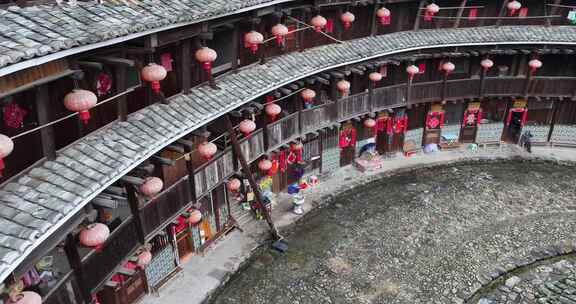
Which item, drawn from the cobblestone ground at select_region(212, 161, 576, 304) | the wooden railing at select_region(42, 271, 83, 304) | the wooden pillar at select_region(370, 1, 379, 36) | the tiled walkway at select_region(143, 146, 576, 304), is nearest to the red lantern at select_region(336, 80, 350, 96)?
the wooden pillar at select_region(370, 1, 379, 36)

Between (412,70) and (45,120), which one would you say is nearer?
(45,120)

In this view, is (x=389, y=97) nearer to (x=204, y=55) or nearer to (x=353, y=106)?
(x=353, y=106)

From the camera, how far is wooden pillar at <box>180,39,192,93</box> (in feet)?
59.8

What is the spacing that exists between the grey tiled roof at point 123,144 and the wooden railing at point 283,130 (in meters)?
2.84

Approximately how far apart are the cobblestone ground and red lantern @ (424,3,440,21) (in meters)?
9.56

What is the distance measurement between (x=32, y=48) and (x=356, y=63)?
1964cm

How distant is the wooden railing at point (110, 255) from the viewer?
1497cm

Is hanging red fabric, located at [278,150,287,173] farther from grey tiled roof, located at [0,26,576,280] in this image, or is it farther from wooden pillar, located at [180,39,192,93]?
wooden pillar, located at [180,39,192,93]

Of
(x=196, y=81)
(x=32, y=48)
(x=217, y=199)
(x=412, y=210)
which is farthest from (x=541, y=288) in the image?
(x=32, y=48)

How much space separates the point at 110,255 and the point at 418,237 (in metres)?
15.3

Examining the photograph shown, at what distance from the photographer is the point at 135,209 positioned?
17.0 meters

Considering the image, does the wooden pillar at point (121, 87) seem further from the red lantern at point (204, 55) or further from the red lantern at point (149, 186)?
the red lantern at point (204, 55)

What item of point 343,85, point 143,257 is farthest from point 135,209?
point 343,85

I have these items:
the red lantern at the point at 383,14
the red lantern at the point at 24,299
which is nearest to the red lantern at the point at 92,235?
the red lantern at the point at 24,299
